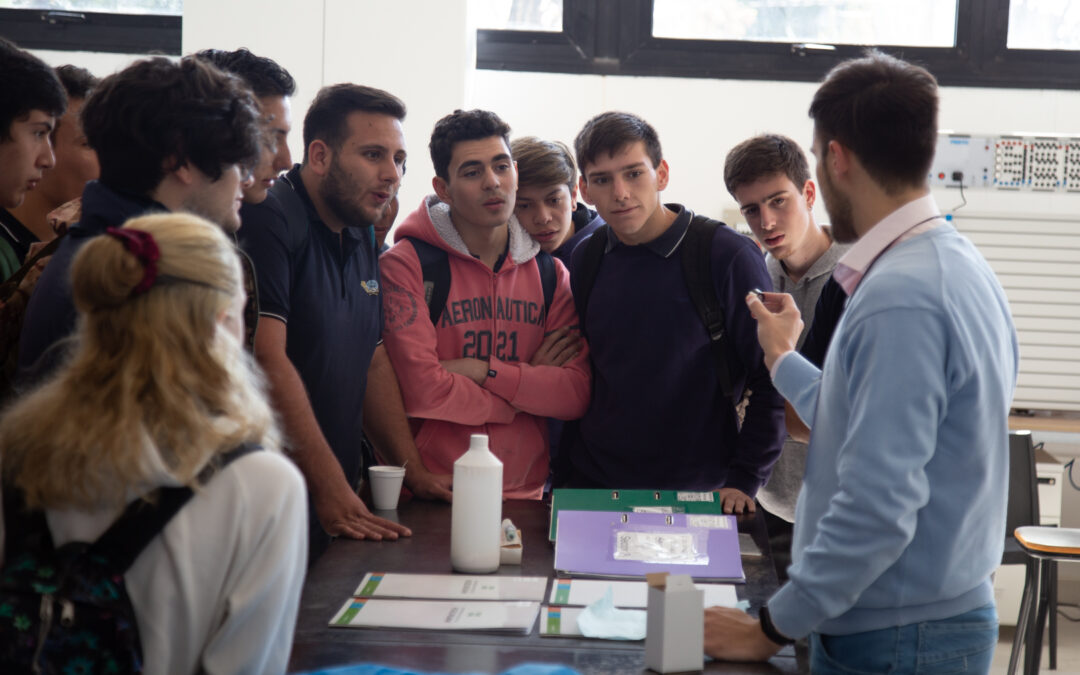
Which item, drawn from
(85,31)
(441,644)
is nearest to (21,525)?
(441,644)

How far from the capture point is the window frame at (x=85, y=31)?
4.20m

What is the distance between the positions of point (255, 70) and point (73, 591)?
150 centimetres

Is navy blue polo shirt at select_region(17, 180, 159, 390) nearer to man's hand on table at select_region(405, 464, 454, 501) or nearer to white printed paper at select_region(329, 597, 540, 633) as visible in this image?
white printed paper at select_region(329, 597, 540, 633)

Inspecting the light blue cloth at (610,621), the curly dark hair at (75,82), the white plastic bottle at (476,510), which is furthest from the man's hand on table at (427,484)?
the curly dark hair at (75,82)

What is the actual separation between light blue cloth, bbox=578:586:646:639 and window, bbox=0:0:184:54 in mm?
3656

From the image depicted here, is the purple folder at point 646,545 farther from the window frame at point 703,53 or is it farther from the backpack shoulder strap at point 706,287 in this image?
the window frame at point 703,53

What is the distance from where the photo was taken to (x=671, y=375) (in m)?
2.17

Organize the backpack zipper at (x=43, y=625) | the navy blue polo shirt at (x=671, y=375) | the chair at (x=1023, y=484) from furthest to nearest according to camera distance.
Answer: the chair at (x=1023, y=484), the navy blue polo shirt at (x=671, y=375), the backpack zipper at (x=43, y=625)

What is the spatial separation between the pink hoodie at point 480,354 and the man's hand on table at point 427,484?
97mm

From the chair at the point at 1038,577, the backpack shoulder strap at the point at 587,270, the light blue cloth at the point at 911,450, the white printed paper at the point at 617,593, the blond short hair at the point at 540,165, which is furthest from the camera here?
the chair at the point at 1038,577

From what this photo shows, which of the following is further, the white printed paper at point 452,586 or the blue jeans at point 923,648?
the white printed paper at point 452,586

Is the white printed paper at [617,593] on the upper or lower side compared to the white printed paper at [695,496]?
lower

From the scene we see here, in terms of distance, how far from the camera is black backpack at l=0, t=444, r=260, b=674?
0.93m

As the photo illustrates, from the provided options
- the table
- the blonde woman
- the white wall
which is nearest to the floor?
the white wall
